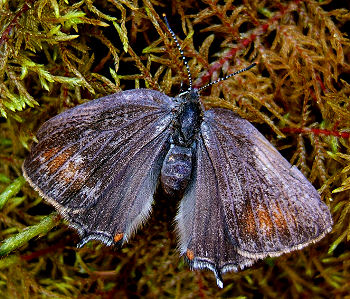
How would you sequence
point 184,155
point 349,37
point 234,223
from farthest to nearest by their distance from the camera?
point 349,37, point 184,155, point 234,223

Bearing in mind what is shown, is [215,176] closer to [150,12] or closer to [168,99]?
[168,99]

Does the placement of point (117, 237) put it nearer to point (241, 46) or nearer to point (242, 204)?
point (242, 204)

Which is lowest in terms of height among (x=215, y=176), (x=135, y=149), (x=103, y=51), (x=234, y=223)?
(x=234, y=223)

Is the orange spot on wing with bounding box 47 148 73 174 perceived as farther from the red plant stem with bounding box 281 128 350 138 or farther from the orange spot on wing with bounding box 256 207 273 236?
the red plant stem with bounding box 281 128 350 138

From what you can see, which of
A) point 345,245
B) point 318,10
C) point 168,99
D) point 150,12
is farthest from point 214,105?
point 345,245

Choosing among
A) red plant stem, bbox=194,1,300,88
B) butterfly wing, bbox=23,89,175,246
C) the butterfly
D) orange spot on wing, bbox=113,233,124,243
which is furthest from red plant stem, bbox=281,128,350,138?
orange spot on wing, bbox=113,233,124,243

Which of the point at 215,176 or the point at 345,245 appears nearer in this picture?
the point at 215,176

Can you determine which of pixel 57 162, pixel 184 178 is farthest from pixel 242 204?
pixel 57 162

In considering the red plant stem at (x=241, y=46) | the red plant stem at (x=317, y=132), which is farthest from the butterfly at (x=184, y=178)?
the red plant stem at (x=317, y=132)
